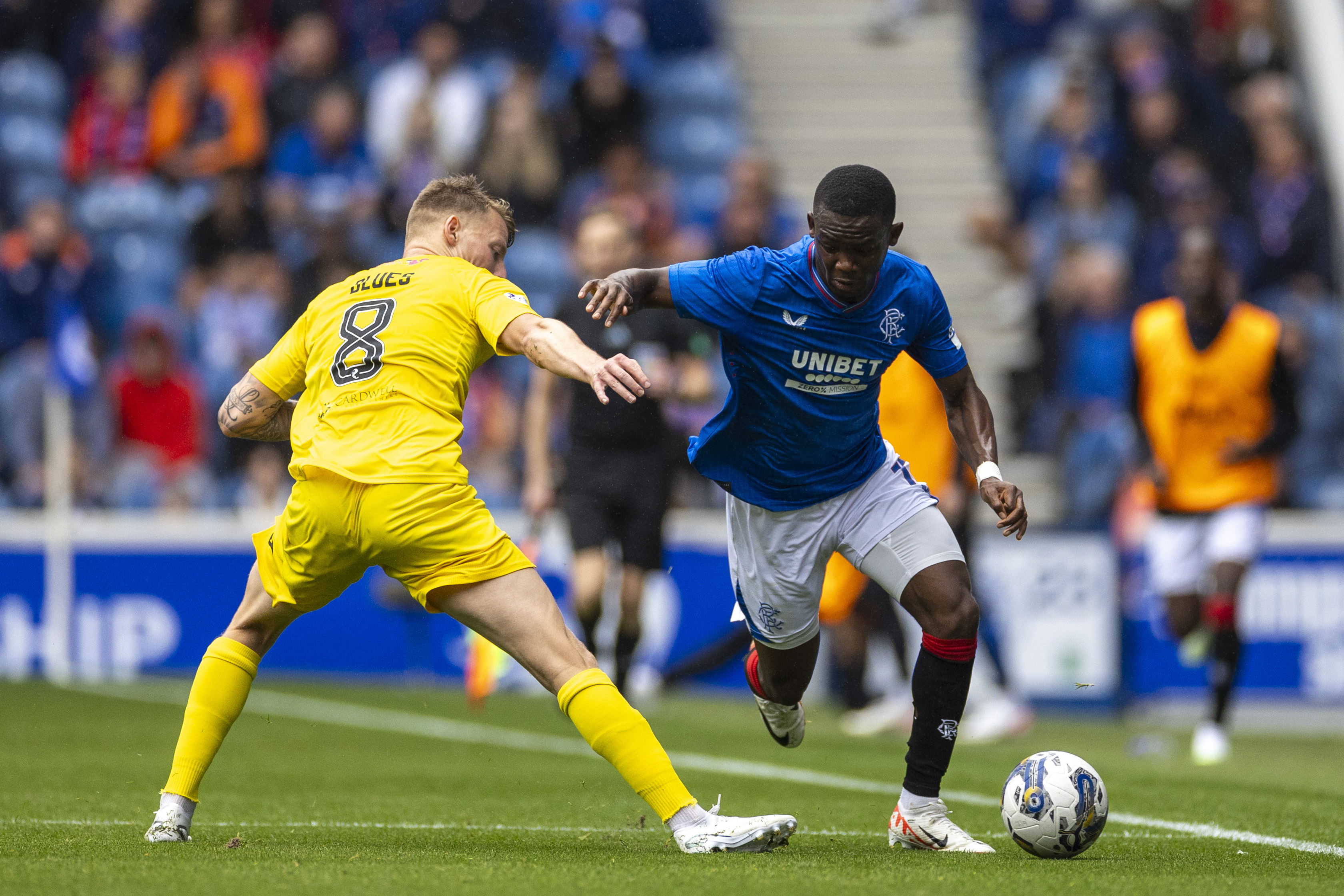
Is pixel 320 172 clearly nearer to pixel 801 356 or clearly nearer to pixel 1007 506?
pixel 801 356

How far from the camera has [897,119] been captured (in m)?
19.0

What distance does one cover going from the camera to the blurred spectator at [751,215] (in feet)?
45.0

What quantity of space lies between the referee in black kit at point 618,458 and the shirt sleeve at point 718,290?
3571 mm

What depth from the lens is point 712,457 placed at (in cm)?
606

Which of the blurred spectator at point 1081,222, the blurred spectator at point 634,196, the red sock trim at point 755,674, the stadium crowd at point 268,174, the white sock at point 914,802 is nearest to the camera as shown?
the white sock at point 914,802

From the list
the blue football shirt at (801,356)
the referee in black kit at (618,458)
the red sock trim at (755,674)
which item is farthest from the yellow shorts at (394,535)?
the referee in black kit at (618,458)

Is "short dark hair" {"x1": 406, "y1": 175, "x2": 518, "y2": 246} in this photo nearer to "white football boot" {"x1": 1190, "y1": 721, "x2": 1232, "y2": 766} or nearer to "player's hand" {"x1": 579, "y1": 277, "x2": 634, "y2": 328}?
"player's hand" {"x1": 579, "y1": 277, "x2": 634, "y2": 328}

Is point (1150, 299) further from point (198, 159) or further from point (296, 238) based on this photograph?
point (198, 159)

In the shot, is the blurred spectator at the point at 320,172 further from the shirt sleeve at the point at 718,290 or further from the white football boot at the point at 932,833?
the white football boot at the point at 932,833

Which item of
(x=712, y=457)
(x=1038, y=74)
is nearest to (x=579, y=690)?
(x=712, y=457)

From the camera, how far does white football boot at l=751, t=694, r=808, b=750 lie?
6637 mm

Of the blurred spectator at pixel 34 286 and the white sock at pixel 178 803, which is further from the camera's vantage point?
the blurred spectator at pixel 34 286

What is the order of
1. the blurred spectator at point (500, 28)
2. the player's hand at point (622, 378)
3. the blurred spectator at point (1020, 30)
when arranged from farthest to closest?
1. the blurred spectator at point (1020, 30)
2. the blurred spectator at point (500, 28)
3. the player's hand at point (622, 378)

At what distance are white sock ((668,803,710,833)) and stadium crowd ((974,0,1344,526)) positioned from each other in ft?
27.3
